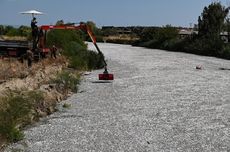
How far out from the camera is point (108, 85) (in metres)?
24.8

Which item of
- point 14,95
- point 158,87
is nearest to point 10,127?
point 14,95

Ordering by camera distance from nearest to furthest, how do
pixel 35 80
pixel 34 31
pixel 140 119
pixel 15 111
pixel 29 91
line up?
pixel 15 111, pixel 140 119, pixel 29 91, pixel 35 80, pixel 34 31

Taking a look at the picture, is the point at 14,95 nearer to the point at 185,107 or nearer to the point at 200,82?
the point at 185,107

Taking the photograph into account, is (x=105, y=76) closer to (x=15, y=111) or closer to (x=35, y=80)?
(x=35, y=80)

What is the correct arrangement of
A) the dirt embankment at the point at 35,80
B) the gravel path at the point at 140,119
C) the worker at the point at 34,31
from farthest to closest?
the worker at the point at 34,31
the dirt embankment at the point at 35,80
the gravel path at the point at 140,119

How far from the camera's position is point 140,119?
16.3 metres

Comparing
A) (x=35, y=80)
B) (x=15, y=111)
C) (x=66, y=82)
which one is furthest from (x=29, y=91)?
(x=66, y=82)

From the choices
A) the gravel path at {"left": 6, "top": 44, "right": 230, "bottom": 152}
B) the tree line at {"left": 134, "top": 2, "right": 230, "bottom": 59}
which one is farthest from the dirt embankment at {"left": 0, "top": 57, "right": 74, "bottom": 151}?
the tree line at {"left": 134, "top": 2, "right": 230, "bottom": 59}

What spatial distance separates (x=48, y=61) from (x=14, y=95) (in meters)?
11.7

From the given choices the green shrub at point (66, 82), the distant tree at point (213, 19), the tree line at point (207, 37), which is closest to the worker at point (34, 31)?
the green shrub at point (66, 82)

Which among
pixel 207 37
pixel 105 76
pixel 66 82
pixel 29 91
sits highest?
pixel 207 37

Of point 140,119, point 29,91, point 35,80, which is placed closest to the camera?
point 140,119

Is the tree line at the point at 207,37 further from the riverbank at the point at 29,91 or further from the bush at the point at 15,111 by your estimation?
the bush at the point at 15,111

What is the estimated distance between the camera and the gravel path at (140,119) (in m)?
13.0
